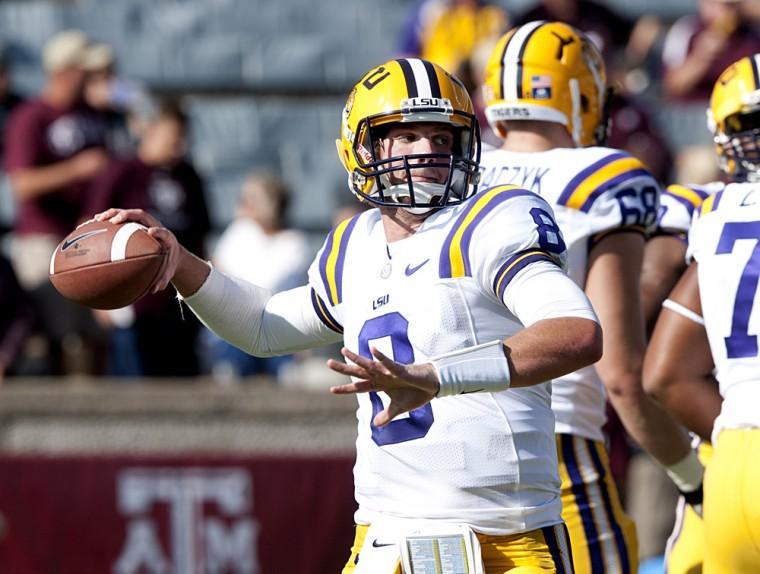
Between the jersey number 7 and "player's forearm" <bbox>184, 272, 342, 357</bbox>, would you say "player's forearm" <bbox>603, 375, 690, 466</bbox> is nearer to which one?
the jersey number 7

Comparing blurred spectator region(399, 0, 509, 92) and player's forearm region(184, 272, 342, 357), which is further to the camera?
blurred spectator region(399, 0, 509, 92)

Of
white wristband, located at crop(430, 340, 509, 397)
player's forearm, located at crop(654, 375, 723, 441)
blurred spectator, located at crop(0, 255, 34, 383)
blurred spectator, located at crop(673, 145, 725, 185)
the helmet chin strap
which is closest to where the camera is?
white wristband, located at crop(430, 340, 509, 397)

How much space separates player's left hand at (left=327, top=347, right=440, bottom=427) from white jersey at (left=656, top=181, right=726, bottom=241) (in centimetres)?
174

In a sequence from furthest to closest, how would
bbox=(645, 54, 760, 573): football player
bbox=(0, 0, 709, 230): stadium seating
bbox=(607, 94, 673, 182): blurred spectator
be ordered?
1. bbox=(0, 0, 709, 230): stadium seating
2. bbox=(607, 94, 673, 182): blurred spectator
3. bbox=(645, 54, 760, 573): football player

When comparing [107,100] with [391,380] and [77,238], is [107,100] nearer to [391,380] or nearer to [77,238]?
[77,238]

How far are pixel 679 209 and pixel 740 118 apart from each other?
0.40 meters

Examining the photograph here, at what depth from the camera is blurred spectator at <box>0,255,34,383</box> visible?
7848 mm

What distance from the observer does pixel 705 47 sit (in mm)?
9906

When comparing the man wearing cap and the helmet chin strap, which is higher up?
the man wearing cap

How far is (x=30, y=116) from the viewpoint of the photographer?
8.50 m

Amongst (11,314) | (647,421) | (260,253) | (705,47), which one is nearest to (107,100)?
(260,253)

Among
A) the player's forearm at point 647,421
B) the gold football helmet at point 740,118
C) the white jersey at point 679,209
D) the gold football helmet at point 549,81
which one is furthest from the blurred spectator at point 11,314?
the gold football helmet at point 740,118

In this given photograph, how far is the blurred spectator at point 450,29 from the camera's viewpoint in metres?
9.54

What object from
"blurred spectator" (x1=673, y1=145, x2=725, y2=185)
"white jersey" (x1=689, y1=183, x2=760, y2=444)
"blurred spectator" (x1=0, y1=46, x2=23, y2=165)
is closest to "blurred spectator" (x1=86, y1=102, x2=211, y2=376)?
"blurred spectator" (x1=0, y1=46, x2=23, y2=165)
